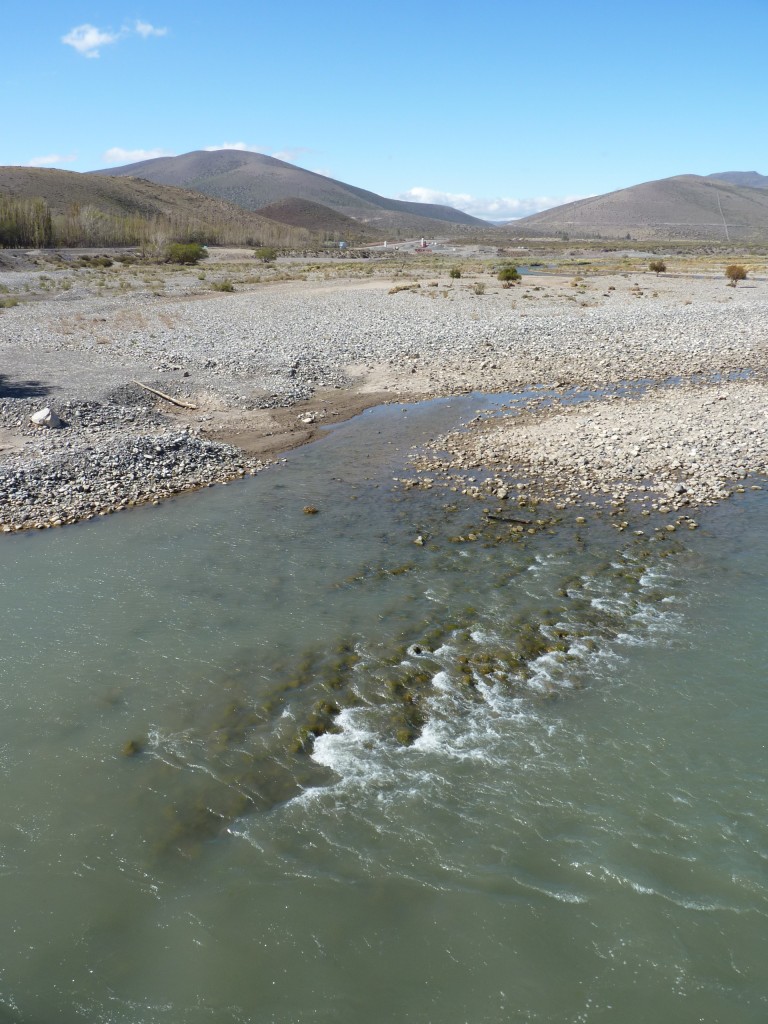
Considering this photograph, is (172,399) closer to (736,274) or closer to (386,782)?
(386,782)

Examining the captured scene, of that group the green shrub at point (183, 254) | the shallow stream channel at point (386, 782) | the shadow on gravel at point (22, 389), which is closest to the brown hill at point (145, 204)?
the green shrub at point (183, 254)

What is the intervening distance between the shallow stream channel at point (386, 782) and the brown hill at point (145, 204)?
98199 millimetres

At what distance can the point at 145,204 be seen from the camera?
13075 centimetres

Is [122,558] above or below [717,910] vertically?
above

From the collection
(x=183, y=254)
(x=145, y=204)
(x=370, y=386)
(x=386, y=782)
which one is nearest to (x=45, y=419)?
(x=370, y=386)

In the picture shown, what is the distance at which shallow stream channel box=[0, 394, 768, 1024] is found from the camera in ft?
18.0

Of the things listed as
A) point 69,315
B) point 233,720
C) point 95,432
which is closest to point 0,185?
point 69,315

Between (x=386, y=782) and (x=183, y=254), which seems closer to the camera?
(x=386, y=782)

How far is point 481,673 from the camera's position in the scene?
9.01 meters

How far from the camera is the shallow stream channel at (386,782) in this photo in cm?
549

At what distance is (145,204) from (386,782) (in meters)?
144

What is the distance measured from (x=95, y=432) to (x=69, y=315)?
2227 centimetres

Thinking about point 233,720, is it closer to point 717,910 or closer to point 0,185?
point 717,910

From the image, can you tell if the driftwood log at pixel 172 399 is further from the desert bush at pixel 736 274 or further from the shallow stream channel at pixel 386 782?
the desert bush at pixel 736 274
